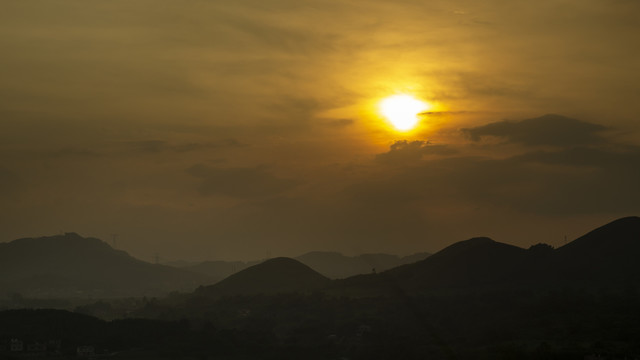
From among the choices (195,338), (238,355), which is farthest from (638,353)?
(195,338)

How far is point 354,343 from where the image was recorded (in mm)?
193625

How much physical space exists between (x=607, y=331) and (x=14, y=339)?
390 feet

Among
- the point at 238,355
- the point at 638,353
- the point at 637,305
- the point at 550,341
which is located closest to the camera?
the point at 638,353

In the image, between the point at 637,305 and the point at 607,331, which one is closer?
the point at 607,331

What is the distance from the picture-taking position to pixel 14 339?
187125 millimetres

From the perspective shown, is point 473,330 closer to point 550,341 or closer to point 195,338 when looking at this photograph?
point 550,341

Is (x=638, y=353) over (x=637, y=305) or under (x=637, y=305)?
under

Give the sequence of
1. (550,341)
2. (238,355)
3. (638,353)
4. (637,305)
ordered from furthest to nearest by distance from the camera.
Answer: (637,305), (238,355), (550,341), (638,353)

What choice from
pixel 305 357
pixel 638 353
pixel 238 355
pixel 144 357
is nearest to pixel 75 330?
pixel 144 357

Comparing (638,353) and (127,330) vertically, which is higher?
(127,330)

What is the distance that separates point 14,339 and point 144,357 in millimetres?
28897

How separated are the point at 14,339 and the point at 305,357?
6043 centimetres

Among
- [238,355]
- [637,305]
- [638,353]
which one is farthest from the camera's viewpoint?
[637,305]

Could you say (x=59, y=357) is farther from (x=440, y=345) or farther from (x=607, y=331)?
(x=607, y=331)
